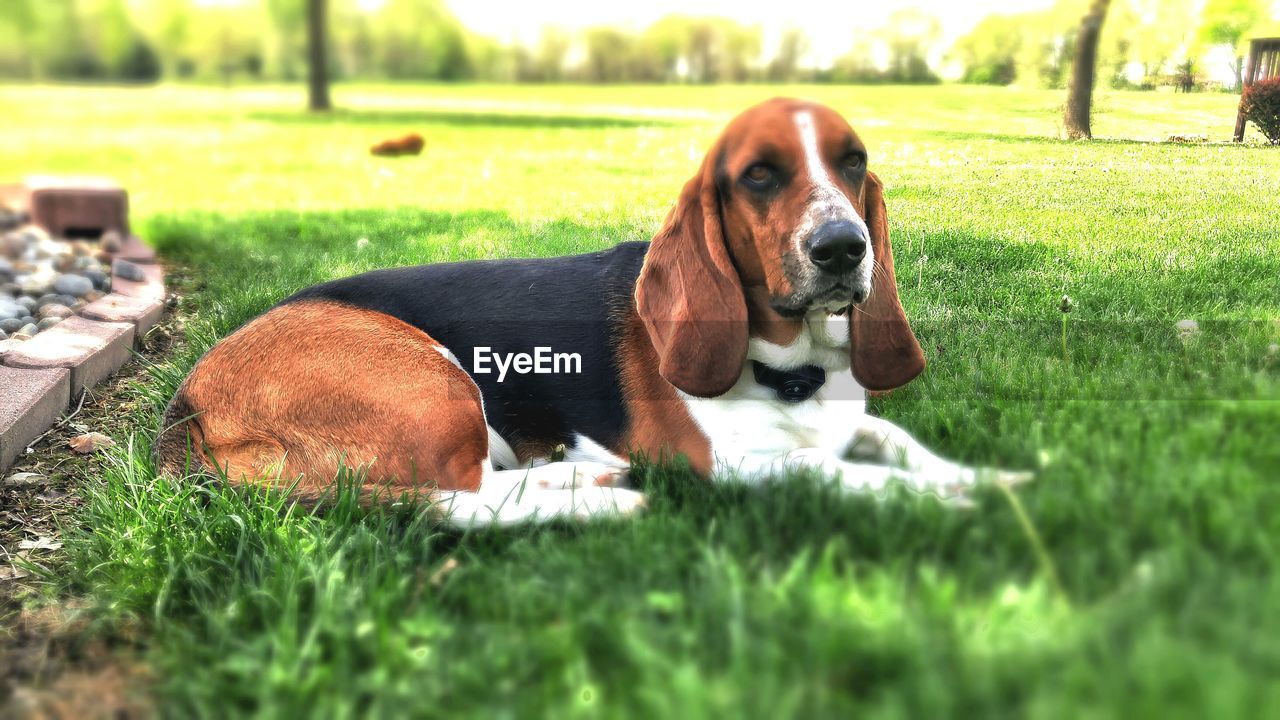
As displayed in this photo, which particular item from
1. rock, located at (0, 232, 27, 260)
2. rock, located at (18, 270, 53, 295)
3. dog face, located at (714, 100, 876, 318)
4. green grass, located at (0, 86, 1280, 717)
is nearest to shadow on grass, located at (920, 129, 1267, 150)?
green grass, located at (0, 86, 1280, 717)

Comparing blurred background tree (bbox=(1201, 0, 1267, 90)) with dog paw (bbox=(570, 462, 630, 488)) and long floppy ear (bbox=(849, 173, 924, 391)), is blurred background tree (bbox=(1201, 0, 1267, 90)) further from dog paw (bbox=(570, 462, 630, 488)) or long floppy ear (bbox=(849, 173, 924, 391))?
dog paw (bbox=(570, 462, 630, 488))

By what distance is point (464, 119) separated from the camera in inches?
222

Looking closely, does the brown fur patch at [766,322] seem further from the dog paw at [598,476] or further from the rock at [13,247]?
the rock at [13,247]

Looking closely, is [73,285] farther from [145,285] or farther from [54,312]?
[54,312]

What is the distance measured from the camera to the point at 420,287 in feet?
12.9

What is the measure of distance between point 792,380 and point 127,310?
381cm

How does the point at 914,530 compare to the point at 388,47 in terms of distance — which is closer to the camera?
the point at 914,530

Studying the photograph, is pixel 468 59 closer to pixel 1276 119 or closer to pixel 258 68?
pixel 258 68

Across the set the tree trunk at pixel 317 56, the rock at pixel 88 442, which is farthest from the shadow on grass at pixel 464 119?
the rock at pixel 88 442

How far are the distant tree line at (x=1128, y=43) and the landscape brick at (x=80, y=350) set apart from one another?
394cm

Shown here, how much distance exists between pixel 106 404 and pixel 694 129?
2.94m

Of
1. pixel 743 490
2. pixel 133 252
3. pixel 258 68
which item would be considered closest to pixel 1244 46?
pixel 743 490

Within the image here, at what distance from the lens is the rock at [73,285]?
229 inches

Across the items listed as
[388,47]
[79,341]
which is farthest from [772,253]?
[79,341]
